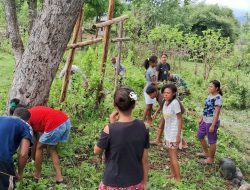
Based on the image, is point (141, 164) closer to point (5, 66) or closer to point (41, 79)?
point (41, 79)

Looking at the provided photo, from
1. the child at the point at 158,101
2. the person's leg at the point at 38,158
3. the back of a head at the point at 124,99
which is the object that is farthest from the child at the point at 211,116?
the back of a head at the point at 124,99

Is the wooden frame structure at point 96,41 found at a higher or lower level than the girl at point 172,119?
higher

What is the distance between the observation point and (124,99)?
330 cm

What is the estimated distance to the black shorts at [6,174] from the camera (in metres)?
3.79

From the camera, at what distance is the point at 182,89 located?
8.87 meters

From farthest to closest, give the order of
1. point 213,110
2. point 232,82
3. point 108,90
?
point 232,82
point 108,90
point 213,110

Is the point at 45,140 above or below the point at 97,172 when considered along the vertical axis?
above

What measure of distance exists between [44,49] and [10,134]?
6.33ft

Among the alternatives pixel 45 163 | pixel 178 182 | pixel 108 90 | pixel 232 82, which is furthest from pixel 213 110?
pixel 232 82

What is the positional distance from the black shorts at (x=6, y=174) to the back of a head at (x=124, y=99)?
52.7 inches

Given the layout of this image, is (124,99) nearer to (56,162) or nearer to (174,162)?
(56,162)

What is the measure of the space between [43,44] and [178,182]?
9.14ft

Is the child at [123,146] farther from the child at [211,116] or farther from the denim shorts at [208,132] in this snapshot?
the denim shorts at [208,132]

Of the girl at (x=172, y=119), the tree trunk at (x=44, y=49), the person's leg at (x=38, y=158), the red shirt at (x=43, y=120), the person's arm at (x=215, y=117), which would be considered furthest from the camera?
the person's arm at (x=215, y=117)
